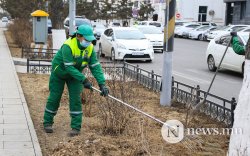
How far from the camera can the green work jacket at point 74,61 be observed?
6336 mm

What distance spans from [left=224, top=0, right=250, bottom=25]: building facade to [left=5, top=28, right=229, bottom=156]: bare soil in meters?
38.8

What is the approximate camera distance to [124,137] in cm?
630

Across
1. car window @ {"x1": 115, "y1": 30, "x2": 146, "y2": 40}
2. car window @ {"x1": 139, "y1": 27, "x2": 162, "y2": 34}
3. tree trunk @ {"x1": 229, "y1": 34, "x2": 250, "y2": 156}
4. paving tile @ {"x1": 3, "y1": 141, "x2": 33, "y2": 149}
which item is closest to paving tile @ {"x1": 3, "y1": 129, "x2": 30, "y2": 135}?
paving tile @ {"x1": 3, "y1": 141, "x2": 33, "y2": 149}

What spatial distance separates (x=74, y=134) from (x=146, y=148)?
5.32 ft

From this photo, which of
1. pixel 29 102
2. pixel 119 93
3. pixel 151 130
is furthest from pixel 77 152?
pixel 29 102

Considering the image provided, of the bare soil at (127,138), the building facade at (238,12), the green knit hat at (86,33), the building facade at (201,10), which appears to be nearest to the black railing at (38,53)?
the bare soil at (127,138)

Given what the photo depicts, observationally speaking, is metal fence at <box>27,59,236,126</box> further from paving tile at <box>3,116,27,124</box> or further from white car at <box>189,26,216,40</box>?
white car at <box>189,26,216,40</box>

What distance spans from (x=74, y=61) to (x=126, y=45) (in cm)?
1331

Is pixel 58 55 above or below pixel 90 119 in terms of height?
above

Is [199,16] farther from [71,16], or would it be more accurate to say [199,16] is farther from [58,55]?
[58,55]

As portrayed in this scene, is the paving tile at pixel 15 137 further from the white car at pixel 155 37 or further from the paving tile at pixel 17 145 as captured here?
the white car at pixel 155 37

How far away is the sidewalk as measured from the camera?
233 inches

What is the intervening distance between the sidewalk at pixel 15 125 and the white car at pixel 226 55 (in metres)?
7.13

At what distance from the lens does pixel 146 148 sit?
5.34 m
